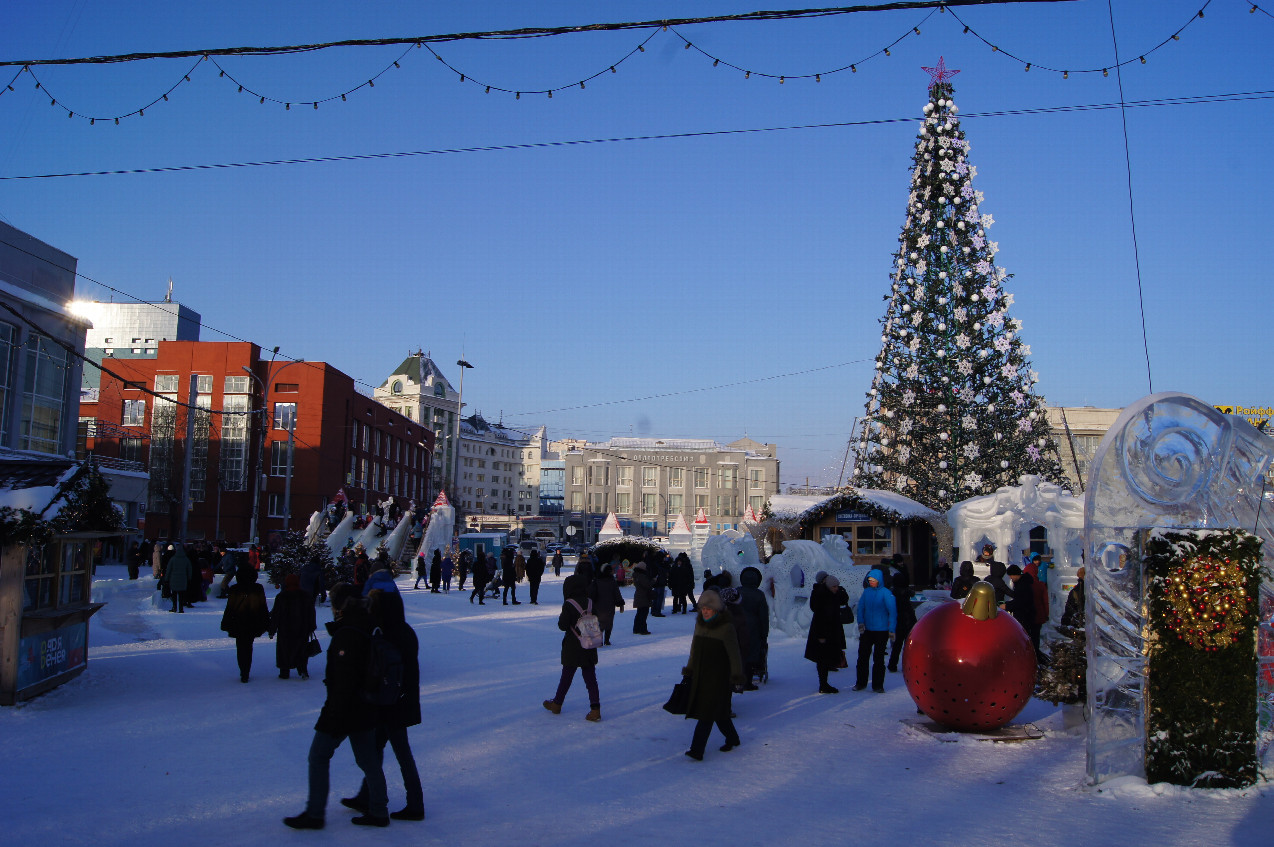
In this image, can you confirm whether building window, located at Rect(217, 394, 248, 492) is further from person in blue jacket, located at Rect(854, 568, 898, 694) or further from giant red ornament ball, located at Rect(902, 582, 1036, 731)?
giant red ornament ball, located at Rect(902, 582, 1036, 731)

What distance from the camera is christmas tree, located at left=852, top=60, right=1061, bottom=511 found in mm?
24297

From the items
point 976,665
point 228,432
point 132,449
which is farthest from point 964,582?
point 132,449

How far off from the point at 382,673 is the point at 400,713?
43 cm

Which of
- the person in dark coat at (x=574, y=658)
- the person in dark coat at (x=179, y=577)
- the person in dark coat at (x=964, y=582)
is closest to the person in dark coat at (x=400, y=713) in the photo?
the person in dark coat at (x=574, y=658)

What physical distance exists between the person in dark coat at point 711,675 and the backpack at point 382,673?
2.92 m

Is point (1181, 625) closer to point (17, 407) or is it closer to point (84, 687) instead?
point (84, 687)

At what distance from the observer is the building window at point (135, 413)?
196 feet

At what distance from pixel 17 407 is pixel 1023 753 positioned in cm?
2793

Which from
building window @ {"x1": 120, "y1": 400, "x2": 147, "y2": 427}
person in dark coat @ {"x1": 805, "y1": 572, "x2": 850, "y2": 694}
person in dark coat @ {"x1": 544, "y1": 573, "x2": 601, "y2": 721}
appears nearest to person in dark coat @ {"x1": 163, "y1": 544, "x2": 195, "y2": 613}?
person in dark coat @ {"x1": 544, "y1": 573, "x2": 601, "y2": 721}

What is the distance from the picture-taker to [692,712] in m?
8.17

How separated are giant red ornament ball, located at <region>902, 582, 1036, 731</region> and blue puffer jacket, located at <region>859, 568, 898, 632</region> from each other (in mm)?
2239

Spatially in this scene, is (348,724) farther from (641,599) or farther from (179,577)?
(179,577)

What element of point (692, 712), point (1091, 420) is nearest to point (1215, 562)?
point (692, 712)

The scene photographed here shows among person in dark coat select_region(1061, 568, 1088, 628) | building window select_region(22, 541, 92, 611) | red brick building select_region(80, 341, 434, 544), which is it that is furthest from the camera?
red brick building select_region(80, 341, 434, 544)
